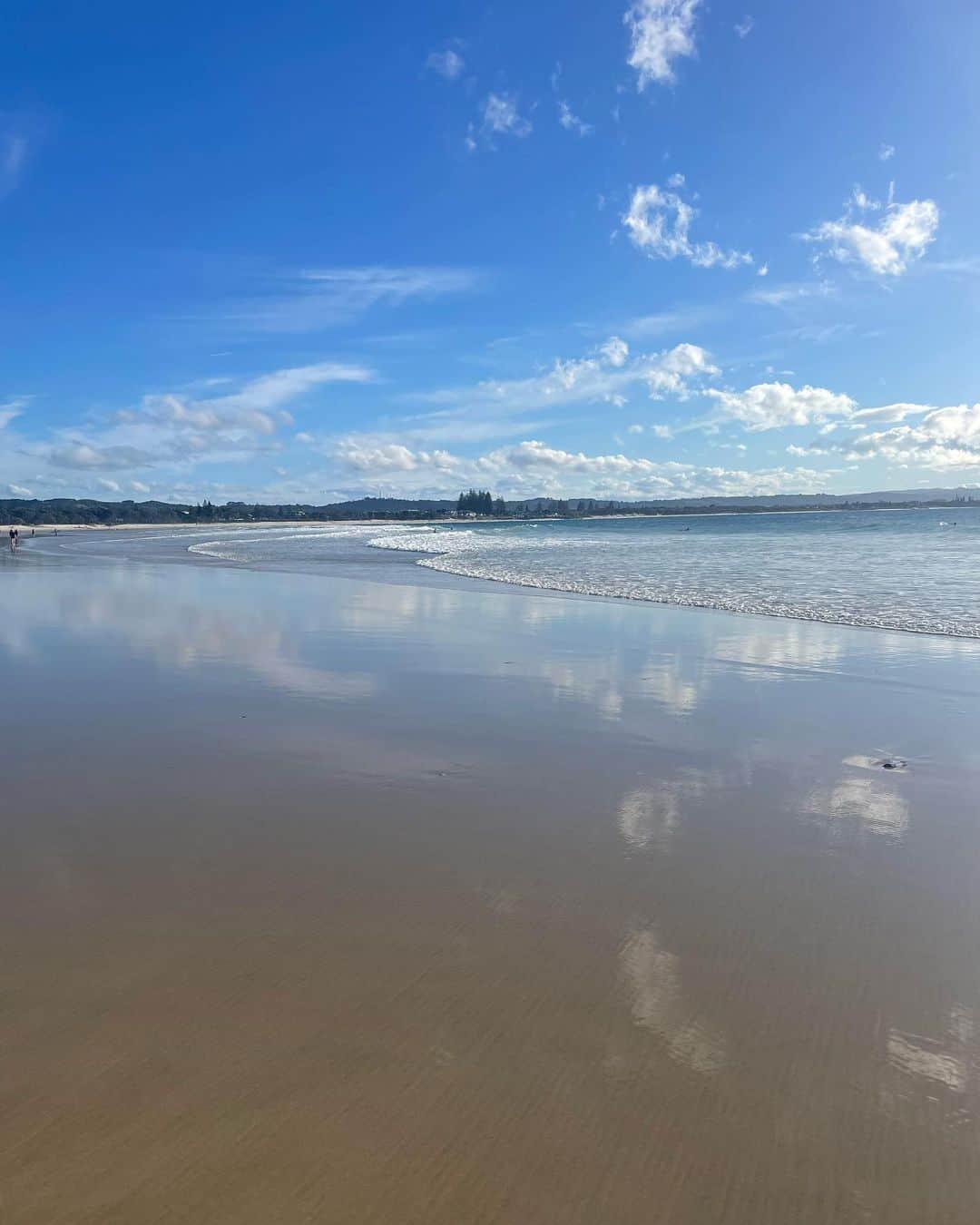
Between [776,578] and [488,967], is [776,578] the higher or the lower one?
the lower one

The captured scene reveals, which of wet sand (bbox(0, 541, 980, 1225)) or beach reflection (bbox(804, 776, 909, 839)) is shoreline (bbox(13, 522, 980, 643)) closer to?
wet sand (bbox(0, 541, 980, 1225))

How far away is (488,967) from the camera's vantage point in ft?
11.9

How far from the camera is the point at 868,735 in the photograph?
24.8 ft

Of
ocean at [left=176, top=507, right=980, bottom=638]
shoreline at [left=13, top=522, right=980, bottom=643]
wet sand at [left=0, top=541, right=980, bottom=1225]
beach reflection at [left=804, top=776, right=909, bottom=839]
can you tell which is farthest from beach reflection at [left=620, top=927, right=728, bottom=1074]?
ocean at [left=176, top=507, right=980, bottom=638]

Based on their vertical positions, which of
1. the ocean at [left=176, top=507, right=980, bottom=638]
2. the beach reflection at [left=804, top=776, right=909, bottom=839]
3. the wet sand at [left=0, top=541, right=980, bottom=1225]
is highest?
the wet sand at [left=0, top=541, right=980, bottom=1225]

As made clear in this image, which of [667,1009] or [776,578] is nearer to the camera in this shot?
[667,1009]

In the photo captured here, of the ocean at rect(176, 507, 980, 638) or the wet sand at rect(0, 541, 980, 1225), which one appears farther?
the ocean at rect(176, 507, 980, 638)

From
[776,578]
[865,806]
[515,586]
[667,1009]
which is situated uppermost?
[667,1009]

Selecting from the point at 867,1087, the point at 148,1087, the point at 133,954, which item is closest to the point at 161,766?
the point at 133,954

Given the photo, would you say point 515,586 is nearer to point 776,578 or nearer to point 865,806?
point 776,578

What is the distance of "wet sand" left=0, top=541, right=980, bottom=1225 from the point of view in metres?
2.54

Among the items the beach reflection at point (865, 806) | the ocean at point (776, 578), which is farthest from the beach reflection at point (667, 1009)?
the ocean at point (776, 578)

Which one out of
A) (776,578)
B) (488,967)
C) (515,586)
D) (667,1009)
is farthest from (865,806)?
(776,578)

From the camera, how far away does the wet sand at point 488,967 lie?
8.34ft
